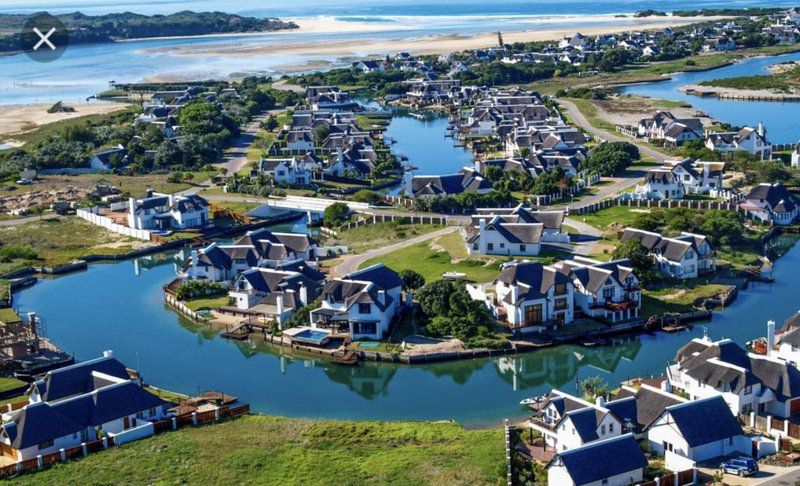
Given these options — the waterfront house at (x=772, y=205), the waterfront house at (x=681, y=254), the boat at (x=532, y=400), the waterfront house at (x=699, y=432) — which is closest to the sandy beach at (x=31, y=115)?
the waterfront house at (x=772, y=205)

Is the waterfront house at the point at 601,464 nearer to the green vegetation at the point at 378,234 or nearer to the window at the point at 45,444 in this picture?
the window at the point at 45,444

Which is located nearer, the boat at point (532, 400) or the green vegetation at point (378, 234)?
the boat at point (532, 400)

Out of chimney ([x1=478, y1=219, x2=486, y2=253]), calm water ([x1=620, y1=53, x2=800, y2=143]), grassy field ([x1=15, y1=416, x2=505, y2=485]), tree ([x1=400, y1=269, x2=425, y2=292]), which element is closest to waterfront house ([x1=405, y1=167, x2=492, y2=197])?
chimney ([x1=478, y1=219, x2=486, y2=253])

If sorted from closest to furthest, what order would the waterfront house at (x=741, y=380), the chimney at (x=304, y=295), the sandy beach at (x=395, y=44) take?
the waterfront house at (x=741, y=380) < the chimney at (x=304, y=295) < the sandy beach at (x=395, y=44)

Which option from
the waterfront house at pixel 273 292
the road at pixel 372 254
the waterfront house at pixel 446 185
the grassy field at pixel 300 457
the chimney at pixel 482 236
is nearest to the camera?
the grassy field at pixel 300 457

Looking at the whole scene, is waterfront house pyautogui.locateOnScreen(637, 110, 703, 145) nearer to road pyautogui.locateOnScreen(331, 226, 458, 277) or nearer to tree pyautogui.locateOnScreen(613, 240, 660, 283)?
road pyautogui.locateOnScreen(331, 226, 458, 277)

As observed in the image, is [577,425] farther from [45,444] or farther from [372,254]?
[372,254]

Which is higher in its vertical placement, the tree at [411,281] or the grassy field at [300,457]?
the tree at [411,281]
